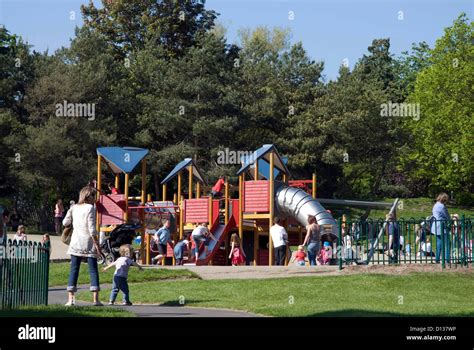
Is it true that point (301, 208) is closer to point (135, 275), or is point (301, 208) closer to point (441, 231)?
point (135, 275)

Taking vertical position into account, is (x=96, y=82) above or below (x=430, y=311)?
above

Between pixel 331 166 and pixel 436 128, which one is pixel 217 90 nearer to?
pixel 331 166

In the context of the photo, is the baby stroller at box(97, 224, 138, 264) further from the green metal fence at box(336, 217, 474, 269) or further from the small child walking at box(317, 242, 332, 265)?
the green metal fence at box(336, 217, 474, 269)

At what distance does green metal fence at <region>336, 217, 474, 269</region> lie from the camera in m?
25.4

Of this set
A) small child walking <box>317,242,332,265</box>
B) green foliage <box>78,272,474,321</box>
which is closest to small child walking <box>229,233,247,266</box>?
small child walking <box>317,242,332,265</box>

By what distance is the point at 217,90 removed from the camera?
60.0 metres

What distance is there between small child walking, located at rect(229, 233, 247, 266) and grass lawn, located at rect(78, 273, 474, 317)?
7.70 m

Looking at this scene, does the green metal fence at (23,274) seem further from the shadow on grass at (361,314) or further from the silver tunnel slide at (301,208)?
the silver tunnel slide at (301,208)

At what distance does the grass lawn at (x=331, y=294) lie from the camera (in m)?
18.6

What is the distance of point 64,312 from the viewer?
658 inches

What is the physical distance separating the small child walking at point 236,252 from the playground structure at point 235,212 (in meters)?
1.26

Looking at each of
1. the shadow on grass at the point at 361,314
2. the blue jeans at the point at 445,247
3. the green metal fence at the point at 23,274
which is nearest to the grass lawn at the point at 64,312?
the green metal fence at the point at 23,274
